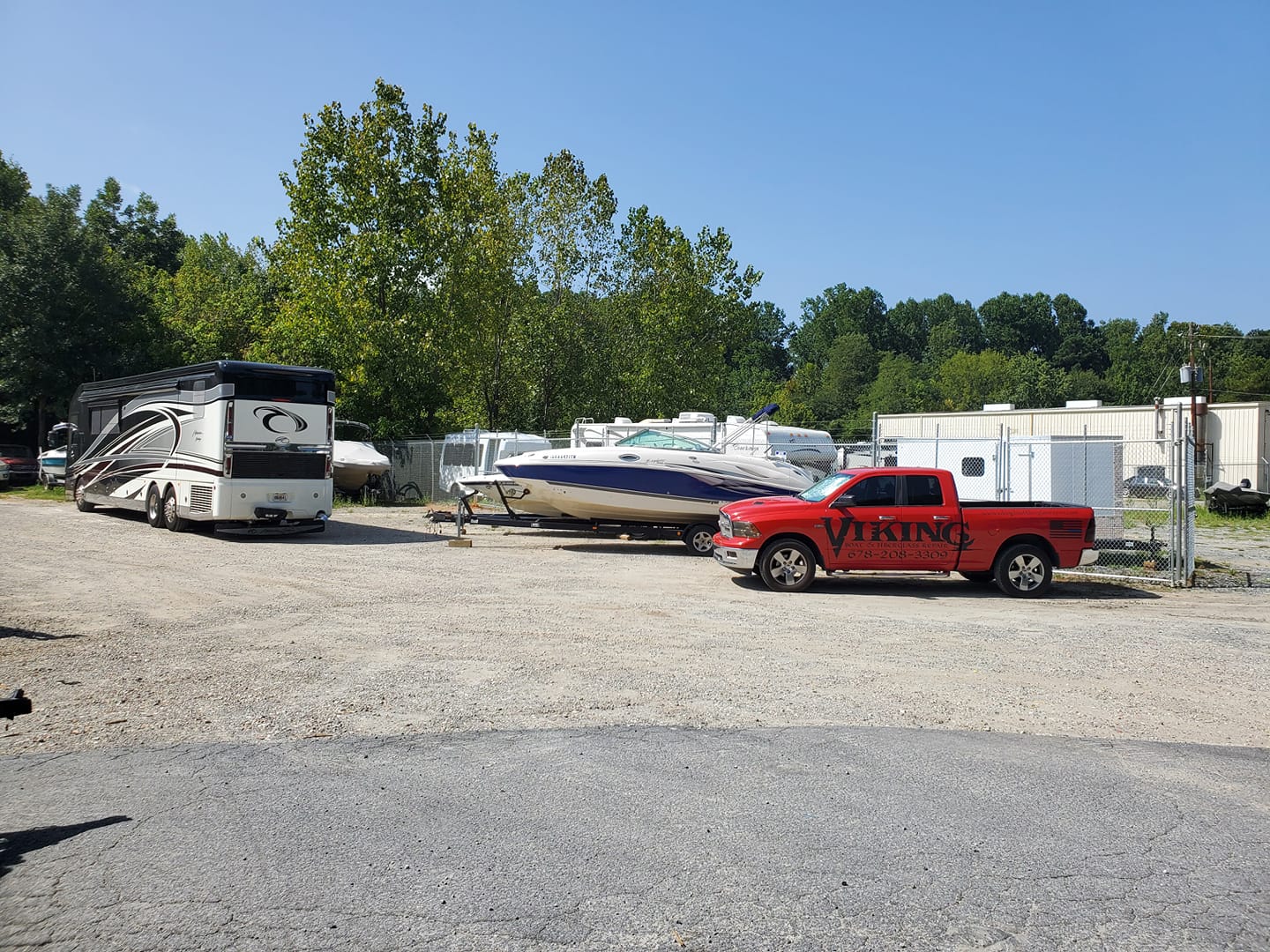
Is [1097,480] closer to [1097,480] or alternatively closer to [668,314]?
[1097,480]

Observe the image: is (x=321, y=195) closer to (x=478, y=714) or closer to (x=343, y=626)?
(x=343, y=626)

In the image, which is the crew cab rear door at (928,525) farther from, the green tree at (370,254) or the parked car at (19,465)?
the parked car at (19,465)

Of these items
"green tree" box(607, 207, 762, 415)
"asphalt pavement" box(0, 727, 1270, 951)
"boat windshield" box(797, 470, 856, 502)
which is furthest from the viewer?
"green tree" box(607, 207, 762, 415)

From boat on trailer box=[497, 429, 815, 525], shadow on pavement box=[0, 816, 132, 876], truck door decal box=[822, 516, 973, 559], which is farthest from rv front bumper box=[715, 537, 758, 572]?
shadow on pavement box=[0, 816, 132, 876]

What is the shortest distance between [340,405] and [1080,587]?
85.7 feet

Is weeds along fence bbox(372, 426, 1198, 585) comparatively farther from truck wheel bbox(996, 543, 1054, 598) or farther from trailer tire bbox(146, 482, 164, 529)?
trailer tire bbox(146, 482, 164, 529)

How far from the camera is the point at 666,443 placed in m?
19.1

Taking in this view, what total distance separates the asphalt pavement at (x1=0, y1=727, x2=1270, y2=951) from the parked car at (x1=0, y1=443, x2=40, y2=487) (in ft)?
117

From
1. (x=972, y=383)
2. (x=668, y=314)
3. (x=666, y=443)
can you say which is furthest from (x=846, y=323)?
(x=666, y=443)

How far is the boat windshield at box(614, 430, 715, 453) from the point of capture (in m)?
18.8

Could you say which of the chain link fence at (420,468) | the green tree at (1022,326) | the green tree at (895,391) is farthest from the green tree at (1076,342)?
the chain link fence at (420,468)

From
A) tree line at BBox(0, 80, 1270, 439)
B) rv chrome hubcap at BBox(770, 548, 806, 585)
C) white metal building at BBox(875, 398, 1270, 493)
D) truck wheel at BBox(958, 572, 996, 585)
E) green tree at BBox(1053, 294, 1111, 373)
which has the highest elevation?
green tree at BBox(1053, 294, 1111, 373)

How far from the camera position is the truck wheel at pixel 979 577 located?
13898 millimetres

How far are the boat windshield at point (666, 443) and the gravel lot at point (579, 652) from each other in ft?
12.5
